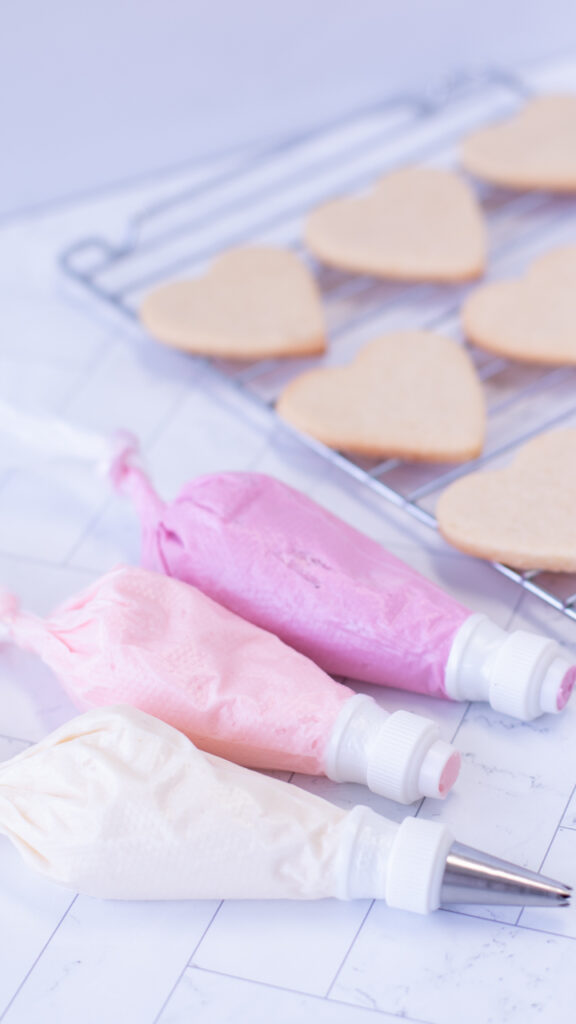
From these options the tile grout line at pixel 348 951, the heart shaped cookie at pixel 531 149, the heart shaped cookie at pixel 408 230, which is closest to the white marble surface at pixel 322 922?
the tile grout line at pixel 348 951

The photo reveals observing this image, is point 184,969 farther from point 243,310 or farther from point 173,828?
point 243,310

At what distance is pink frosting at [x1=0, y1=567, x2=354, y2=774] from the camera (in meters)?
0.76

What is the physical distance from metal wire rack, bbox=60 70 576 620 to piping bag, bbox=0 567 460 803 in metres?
0.18

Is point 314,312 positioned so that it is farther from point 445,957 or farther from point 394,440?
point 445,957

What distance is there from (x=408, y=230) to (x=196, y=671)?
24.0 inches

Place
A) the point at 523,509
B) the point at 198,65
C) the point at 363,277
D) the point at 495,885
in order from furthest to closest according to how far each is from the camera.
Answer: the point at 198,65
the point at 363,277
the point at 523,509
the point at 495,885

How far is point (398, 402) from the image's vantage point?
3.34 feet

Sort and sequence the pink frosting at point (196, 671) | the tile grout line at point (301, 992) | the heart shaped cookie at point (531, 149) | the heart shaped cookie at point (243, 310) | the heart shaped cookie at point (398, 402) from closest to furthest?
the tile grout line at point (301, 992)
the pink frosting at point (196, 671)
the heart shaped cookie at point (398, 402)
the heart shaped cookie at point (243, 310)
the heart shaped cookie at point (531, 149)

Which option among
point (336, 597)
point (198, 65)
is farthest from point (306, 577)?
point (198, 65)

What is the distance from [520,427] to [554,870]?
0.43 m

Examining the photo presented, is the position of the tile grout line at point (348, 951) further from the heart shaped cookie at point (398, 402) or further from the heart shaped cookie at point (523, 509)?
the heart shaped cookie at point (398, 402)

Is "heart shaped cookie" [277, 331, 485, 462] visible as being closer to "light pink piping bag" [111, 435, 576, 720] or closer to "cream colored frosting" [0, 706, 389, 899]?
"light pink piping bag" [111, 435, 576, 720]

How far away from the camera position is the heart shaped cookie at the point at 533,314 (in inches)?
42.1

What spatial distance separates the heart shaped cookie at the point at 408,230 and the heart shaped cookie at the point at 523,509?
310mm
